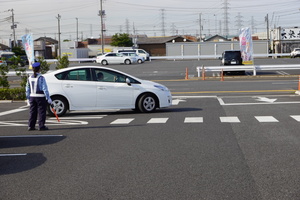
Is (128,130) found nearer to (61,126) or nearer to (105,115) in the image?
(61,126)

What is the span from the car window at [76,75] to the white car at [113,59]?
149 ft

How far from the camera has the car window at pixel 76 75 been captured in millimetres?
15914

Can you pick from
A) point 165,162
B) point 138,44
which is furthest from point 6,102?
point 138,44

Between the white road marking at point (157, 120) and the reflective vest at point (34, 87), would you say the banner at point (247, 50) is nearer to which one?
the white road marking at point (157, 120)

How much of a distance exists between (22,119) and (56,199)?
1010 cm

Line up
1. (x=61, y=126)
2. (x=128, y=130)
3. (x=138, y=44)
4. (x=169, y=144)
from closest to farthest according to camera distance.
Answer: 1. (x=169, y=144)
2. (x=128, y=130)
3. (x=61, y=126)
4. (x=138, y=44)

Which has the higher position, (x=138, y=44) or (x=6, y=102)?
(x=138, y=44)

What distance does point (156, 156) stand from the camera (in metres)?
8.91

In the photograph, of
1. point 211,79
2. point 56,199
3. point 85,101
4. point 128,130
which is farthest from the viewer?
point 211,79

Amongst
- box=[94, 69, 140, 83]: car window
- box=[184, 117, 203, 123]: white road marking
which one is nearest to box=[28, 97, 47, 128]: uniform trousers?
box=[94, 69, 140, 83]: car window

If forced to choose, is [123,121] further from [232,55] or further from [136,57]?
[136,57]

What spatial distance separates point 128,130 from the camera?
40.9 ft

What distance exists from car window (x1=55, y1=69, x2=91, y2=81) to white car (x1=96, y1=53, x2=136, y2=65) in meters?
45.5

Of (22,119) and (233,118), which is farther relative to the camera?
(22,119)
